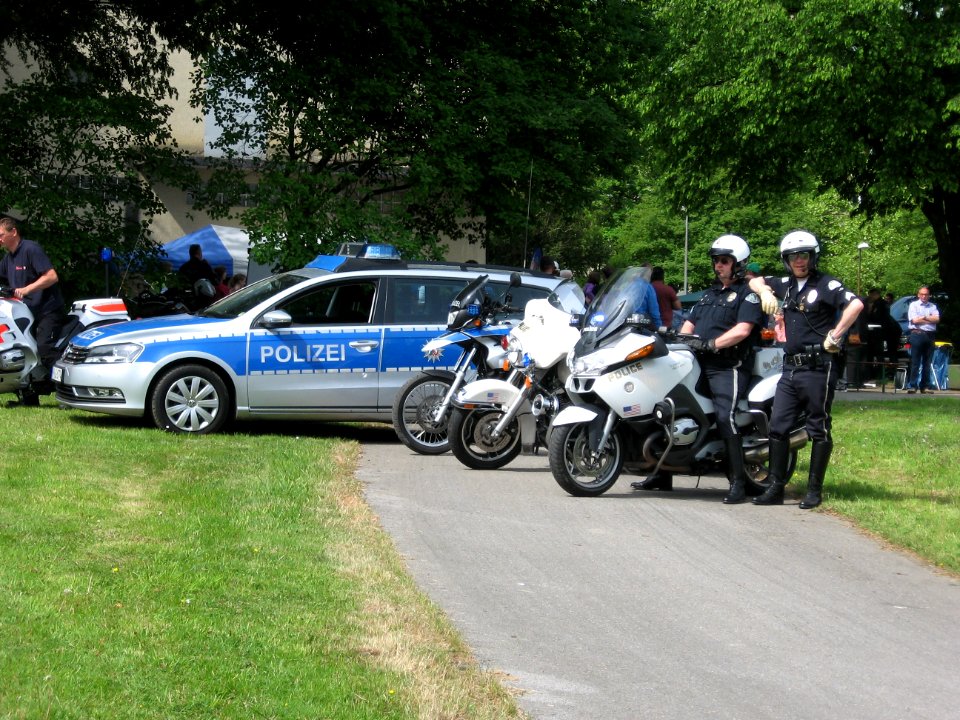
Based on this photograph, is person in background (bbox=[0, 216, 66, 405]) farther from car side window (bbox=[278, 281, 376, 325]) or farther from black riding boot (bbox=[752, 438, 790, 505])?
black riding boot (bbox=[752, 438, 790, 505])

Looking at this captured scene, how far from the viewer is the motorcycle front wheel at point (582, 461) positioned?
32.9 ft

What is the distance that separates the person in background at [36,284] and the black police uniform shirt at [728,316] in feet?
24.0

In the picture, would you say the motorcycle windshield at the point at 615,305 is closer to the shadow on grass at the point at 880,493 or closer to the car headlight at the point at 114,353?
the shadow on grass at the point at 880,493

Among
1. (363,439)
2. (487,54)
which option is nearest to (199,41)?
(487,54)

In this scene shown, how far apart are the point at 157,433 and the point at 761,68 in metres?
23.0

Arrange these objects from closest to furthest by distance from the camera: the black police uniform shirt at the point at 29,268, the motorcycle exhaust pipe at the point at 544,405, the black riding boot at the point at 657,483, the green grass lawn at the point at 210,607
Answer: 1. the green grass lawn at the point at 210,607
2. the black riding boot at the point at 657,483
3. the motorcycle exhaust pipe at the point at 544,405
4. the black police uniform shirt at the point at 29,268

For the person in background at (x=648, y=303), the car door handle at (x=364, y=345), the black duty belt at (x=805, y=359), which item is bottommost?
the car door handle at (x=364, y=345)

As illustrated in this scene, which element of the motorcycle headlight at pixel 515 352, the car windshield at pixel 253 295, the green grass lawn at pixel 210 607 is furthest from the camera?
the car windshield at pixel 253 295

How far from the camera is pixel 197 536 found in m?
7.50

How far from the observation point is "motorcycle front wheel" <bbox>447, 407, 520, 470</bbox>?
1144 centimetres

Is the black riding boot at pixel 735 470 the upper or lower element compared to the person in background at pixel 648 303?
lower

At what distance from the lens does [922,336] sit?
25344 mm

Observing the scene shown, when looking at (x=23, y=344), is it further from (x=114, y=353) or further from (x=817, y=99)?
(x=817, y=99)

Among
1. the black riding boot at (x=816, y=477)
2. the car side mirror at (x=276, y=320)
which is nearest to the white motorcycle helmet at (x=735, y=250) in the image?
the black riding boot at (x=816, y=477)
